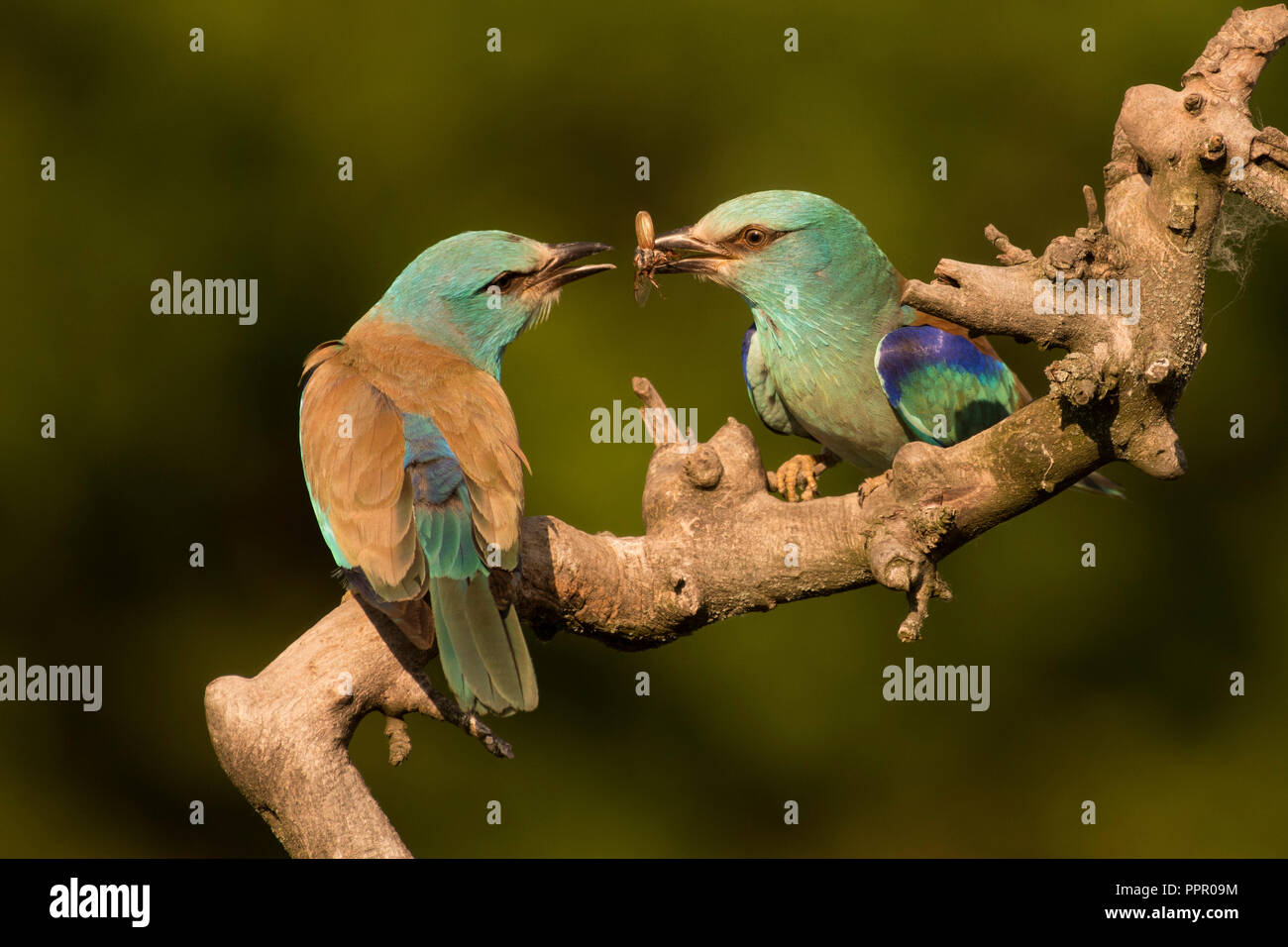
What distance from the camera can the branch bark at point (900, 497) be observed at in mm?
2328

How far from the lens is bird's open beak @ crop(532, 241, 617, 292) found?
140 inches

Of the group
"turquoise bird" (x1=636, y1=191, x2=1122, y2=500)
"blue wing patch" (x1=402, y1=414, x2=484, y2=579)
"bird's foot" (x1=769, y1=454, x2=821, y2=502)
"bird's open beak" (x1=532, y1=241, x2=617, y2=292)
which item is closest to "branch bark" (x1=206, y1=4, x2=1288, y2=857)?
"blue wing patch" (x1=402, y1=414, x2=484, y2=579)

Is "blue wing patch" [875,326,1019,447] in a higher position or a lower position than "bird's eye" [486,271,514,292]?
lower

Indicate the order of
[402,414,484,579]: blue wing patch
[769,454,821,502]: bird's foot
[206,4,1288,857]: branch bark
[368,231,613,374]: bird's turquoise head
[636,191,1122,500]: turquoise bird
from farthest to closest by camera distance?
[769,454,821,502]: bird's foot
[636,191,1122,500]: turquoise bird
[368,231,613,374]: bird's turquoise head
[402,414,484,579]: blue wing patch
[206,4,1288,857]: branch bark

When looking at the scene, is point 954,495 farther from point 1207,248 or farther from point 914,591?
point 1207,248

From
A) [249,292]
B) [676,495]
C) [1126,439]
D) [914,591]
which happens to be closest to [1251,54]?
[1126,439]

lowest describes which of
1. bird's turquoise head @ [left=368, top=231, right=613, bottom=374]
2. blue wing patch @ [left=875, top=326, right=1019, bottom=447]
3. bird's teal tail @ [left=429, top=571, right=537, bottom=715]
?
bird's teal tail @ [left=429, top=571, right=537, bottom=715]

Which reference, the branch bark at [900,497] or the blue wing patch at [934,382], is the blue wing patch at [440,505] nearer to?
the branch bark at [900,497]

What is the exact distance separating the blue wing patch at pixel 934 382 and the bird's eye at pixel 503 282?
0.94m

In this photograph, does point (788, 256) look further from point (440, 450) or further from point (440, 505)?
point (440, 505)

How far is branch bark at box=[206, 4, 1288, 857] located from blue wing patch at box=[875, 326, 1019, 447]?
1.68ft

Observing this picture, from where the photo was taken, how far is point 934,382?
3594mm

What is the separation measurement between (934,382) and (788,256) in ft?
1.61

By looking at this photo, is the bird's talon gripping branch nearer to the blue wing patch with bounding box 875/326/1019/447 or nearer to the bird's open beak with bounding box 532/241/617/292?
the blue wing patch with bounding box 875/326/1019/447
